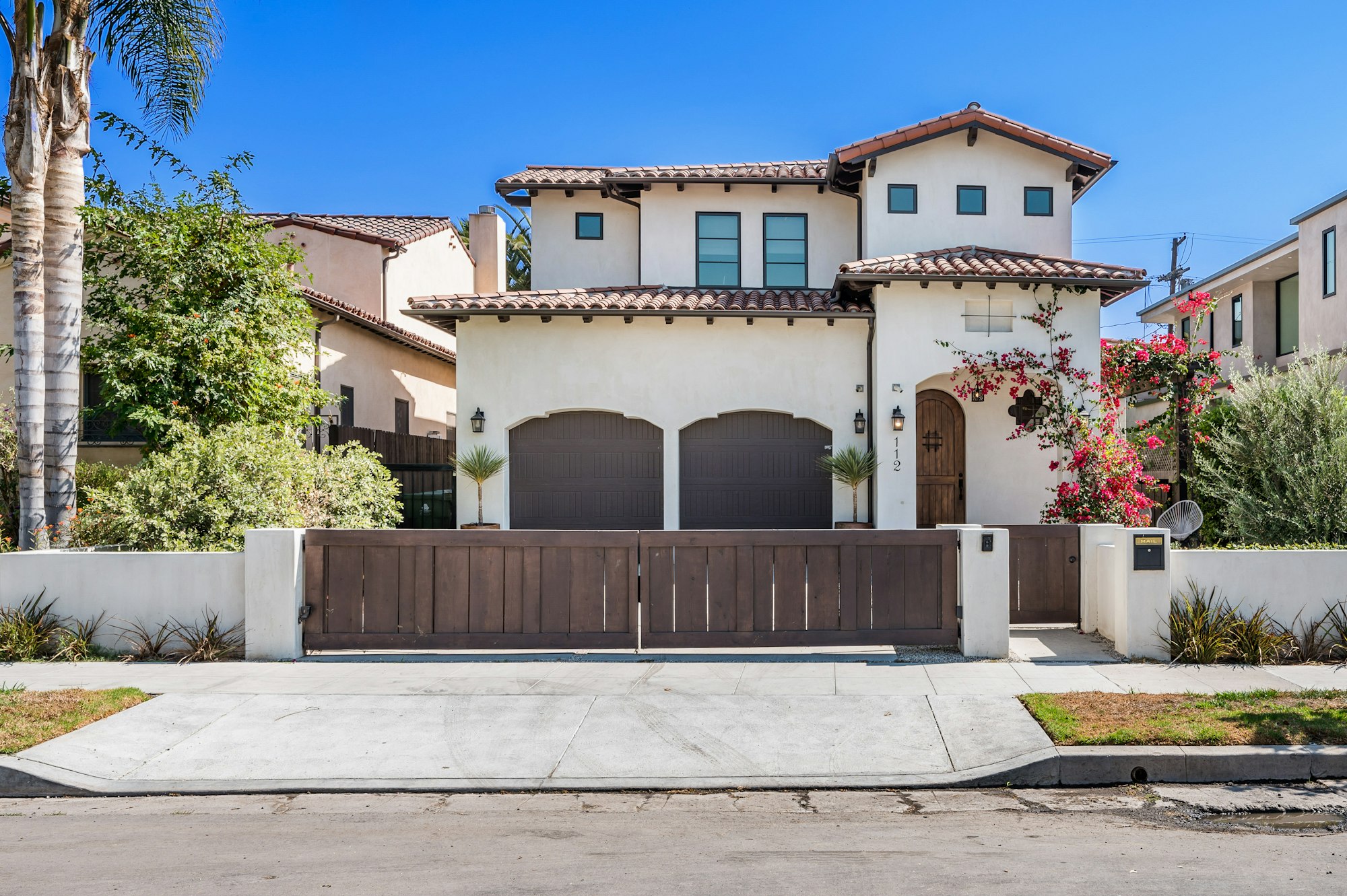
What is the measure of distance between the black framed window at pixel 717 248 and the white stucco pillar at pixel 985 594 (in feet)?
35.6

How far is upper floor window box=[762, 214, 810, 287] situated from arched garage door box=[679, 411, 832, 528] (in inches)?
149

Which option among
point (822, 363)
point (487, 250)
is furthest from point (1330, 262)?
point (487, 250)

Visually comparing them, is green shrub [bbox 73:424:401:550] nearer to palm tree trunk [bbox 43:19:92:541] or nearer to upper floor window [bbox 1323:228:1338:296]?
palm tree trunk [bbox 43:19:92:541]

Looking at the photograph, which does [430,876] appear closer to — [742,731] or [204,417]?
[742,731]

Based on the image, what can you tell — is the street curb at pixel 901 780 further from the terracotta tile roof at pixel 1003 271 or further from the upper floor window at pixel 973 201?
the upper floor window at pixel 973 201

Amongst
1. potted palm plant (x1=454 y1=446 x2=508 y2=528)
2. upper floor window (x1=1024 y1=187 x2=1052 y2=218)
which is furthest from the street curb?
upper floor window (x1=1024 y1=187 x2=1052 y2=218)

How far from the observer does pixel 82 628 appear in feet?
30.8

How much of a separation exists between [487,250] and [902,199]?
45.0ft

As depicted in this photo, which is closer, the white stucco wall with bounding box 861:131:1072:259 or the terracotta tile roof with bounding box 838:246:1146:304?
the terracotta tile roof with bounding box 838:246:1146:304

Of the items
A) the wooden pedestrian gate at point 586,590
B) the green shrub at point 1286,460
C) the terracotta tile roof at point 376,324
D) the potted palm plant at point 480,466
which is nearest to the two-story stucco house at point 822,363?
the potted palm plant at point 480,466

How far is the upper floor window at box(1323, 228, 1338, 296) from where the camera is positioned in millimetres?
21859

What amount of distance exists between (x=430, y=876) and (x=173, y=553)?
6.10 metres

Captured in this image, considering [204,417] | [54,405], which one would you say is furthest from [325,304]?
[54,405]

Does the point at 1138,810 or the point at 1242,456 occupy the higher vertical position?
the point at 1242,456
